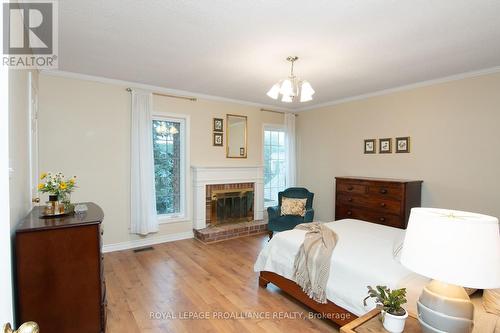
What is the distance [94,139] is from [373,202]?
4.23m

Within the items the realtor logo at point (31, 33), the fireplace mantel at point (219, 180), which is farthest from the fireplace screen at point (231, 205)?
the realtor logo at point (31, 33)

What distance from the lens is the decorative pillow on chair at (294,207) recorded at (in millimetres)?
4445

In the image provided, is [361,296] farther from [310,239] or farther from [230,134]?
[230,134]

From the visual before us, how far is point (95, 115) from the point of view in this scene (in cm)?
378

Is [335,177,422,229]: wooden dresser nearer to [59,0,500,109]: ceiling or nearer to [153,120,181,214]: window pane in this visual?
[59,0,500,109]: ceiling

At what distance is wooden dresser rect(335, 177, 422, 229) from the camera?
3.65 metres

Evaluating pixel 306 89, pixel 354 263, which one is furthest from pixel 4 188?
pixel 306 89

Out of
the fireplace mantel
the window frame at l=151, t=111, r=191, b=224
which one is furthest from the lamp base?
the window frame at l=151, t=111, r=191, b=224

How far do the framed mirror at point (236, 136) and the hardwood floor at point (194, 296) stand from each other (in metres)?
1.97

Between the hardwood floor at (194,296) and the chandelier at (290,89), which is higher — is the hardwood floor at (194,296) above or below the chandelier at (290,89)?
below

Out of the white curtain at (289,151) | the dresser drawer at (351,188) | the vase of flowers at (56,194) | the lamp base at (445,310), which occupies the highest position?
the white curtain at (289,151)

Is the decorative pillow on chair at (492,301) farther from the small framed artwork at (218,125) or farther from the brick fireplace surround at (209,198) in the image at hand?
the small framed artwork at (218,125)

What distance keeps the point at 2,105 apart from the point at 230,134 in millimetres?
4492

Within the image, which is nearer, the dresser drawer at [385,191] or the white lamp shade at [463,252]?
the white lamp shade at [463,252]
